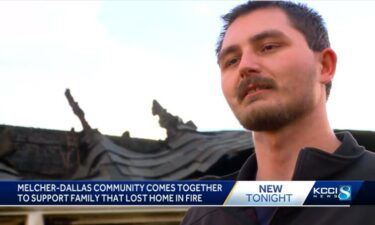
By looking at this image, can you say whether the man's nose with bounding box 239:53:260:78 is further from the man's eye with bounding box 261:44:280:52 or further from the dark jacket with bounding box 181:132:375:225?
the dark jacket with bounding box 181:132:375:225

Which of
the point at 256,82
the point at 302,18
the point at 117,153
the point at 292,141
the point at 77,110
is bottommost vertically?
the point at 292,141

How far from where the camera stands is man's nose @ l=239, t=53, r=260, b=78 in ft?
4.78

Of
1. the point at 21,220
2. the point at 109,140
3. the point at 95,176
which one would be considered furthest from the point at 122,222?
the point at 109,140

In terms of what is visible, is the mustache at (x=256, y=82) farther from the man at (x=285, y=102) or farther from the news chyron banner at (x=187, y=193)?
the news chyron banner at (x=187, y=193)

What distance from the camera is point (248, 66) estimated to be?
4.80 feet

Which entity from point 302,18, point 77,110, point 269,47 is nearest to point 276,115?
point 269,47

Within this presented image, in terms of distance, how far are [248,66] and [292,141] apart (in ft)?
0.87

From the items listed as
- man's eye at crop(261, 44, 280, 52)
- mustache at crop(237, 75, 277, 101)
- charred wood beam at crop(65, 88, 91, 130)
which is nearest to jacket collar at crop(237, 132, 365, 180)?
mustache at crop(237, 75, 277, 101)

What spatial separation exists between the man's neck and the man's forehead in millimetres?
289

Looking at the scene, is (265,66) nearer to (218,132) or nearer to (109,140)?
(109,140)

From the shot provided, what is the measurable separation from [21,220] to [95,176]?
101cm

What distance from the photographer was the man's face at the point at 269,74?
144 centimetres

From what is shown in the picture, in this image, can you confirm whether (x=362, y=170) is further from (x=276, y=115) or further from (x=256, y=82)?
(x=256, y=82)

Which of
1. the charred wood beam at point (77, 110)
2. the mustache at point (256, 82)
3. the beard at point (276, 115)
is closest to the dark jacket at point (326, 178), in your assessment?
the beard at point (276, 115)
